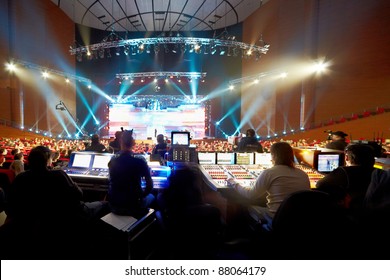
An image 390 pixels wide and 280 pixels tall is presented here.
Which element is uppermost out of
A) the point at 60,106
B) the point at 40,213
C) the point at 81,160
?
the point at 60,106

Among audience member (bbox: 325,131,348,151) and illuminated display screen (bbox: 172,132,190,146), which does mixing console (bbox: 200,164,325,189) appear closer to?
illuminated display screen (bbox: 172,132,190,146)

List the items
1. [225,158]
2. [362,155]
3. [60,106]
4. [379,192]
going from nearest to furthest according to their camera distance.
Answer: [379,192], [362,155], [225,158], [60,106]

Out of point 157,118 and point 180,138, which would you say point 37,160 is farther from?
point 157,118

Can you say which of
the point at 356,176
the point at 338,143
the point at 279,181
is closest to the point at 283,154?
the point at 279,181

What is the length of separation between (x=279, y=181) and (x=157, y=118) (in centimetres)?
1414

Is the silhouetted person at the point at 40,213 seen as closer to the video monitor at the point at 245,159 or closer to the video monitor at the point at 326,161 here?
the video monitor at the point at 245,159

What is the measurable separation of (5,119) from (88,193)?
9857 millimetres

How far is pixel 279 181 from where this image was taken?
2182 millimetres

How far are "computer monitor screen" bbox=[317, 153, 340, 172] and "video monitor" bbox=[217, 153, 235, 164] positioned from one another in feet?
3.85

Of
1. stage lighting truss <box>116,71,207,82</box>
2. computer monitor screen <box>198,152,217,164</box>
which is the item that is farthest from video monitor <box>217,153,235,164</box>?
stage lighting truss <box>116,71,207,82</box>

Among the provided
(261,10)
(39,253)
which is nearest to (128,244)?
(39,253)

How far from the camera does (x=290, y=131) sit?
1136 cm

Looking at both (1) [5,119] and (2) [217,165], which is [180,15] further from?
(2) [217,165]

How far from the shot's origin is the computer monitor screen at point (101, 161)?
3491 mm
